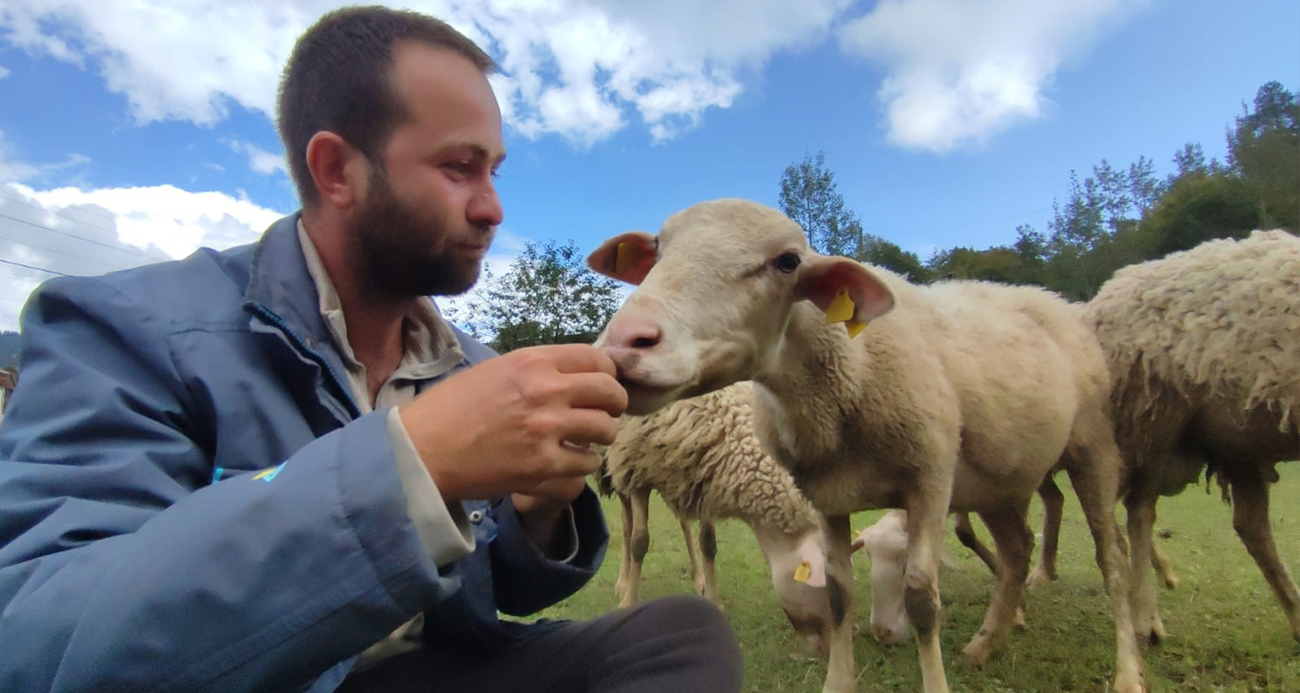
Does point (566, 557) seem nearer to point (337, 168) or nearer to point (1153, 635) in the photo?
point (337, 168)

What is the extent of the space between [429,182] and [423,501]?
2.64ft

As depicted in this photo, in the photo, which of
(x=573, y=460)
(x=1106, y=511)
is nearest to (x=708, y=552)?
(x=1106, y=511)

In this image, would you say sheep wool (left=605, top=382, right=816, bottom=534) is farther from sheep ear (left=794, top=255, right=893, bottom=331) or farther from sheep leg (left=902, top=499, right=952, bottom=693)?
sheep ear (left=794, top=255, right=893, bottom=331)

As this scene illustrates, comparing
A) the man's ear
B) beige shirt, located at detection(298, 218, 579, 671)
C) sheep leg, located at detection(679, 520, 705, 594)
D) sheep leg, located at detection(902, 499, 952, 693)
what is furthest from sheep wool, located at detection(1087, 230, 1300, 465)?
the man's ear

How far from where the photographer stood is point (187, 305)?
1.19 metres

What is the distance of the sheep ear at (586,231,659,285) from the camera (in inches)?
101

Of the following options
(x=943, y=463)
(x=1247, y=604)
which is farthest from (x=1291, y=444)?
(x=943, y=463)

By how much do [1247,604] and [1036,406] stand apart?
2256 millimetres

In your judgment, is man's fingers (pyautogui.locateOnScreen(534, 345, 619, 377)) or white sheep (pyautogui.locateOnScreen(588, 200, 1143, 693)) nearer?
man's fingers (pyautogui.locateOnScreen(534, 345, 619, 377))

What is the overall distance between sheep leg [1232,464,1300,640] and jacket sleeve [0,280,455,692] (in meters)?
4.72

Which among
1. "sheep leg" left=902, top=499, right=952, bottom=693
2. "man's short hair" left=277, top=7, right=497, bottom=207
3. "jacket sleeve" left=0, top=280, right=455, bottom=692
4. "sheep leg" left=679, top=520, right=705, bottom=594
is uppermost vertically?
"man's short hair" left=277, top=7, right=497, bottom=207

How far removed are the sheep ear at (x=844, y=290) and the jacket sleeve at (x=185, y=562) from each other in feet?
5.63

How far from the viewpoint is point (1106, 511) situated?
4.05m

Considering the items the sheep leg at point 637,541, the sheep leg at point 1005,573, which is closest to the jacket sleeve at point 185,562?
the sheep leg at point 1005,573
